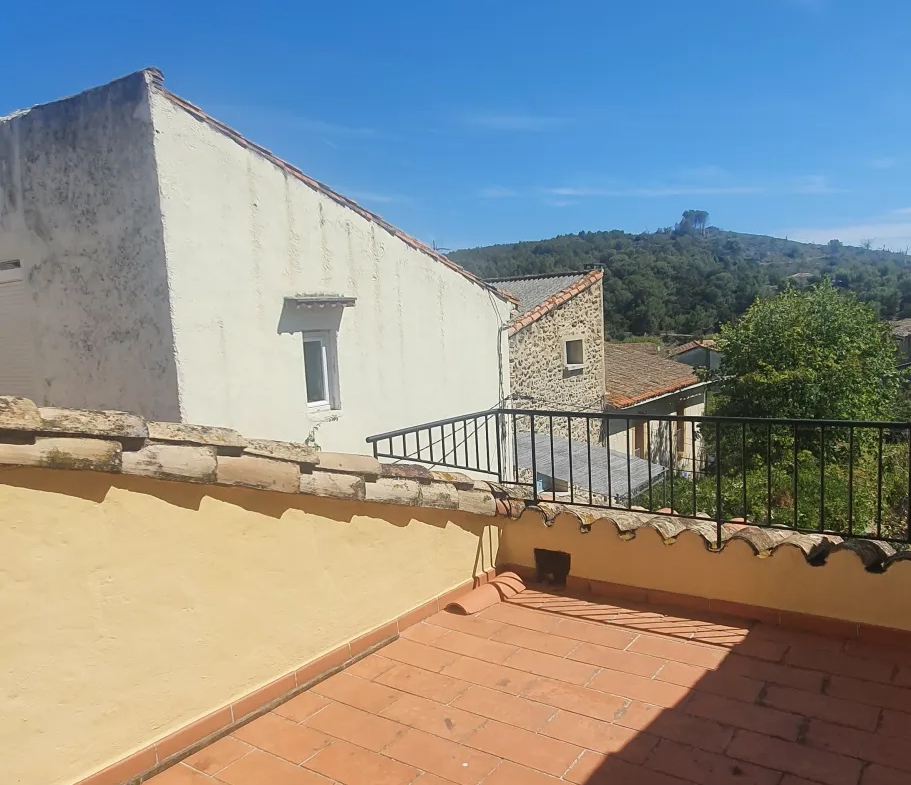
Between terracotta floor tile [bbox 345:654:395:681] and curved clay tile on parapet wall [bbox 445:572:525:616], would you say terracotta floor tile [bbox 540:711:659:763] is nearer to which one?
terracotta floor tile [bbox 345:654:395:681]

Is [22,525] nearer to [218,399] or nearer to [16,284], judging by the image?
[218,399]

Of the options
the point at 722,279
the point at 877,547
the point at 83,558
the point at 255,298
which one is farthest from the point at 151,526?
the point at 722,279

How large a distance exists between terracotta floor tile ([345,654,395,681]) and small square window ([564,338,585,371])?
1375 centimetres

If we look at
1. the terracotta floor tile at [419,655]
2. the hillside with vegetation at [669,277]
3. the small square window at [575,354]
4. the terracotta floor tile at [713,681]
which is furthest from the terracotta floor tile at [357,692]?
the hillside with vegetation at [669,277]

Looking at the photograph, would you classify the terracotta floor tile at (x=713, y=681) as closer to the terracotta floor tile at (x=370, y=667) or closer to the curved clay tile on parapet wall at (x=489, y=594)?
the curved clay tile on parapet wall at (x=489, y=594)

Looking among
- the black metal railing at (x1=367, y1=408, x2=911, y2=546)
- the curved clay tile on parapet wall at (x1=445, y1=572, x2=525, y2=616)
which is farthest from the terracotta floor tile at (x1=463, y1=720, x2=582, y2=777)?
the black metal railing at (x1=367, y1=408, x2=911, y2=546)

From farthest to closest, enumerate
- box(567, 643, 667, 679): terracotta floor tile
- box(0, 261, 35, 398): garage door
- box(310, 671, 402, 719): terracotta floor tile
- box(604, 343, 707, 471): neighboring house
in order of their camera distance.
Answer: box(604, 343, 707, 471): neighboring house
box(0, 261, 35, 398): garage door
box(567, 643, 667, 679): terracotta floor tile
box(310, 671, 402, 719): terracotta floor tile

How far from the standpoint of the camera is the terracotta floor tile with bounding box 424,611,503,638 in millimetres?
4078

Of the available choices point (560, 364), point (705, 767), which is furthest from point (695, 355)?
point (705, 767)

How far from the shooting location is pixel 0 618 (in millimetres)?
2309

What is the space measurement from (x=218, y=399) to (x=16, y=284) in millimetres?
2652

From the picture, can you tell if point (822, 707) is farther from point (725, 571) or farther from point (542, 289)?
point (542, 289)

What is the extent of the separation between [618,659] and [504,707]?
0.78 meters

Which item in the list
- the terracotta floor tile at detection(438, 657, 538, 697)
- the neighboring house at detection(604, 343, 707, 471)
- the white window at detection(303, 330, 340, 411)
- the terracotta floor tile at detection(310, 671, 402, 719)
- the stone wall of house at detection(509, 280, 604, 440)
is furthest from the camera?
the neighboring house at detection(604, 343, 707, 471)
